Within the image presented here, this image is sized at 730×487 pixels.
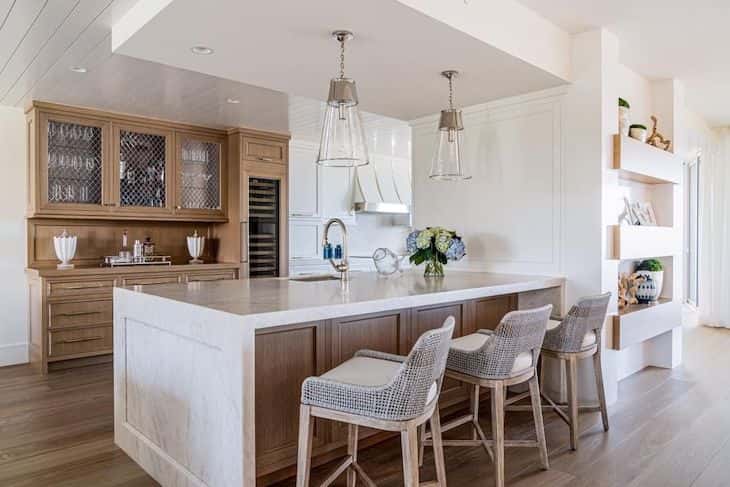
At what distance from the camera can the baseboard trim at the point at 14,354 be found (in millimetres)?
4547

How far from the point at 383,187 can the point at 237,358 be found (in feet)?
18.8

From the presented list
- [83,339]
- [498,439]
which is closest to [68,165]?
[83,339]

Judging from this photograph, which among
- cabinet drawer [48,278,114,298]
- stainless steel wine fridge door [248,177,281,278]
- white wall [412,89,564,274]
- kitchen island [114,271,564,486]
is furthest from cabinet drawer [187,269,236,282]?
kitchen island [114,271,564,486]

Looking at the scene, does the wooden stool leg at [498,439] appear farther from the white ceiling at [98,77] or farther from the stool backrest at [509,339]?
the white ceiling at [98,77]

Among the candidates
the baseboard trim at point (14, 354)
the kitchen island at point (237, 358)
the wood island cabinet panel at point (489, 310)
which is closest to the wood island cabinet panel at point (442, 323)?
the kitchen island at point (237, 358)

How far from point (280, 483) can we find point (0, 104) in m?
4.17

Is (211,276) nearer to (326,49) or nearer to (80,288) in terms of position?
(80,288)

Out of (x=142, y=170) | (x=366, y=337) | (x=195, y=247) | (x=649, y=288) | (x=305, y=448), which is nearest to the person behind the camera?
(x=305, y=448)

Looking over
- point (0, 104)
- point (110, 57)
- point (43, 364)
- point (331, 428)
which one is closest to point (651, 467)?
point (331, 428)

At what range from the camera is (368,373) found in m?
1.92

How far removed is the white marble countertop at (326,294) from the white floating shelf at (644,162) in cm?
92

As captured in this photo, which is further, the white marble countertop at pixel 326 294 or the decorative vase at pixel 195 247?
the decorative vase at pixel 195 247

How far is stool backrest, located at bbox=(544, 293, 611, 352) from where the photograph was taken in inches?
105

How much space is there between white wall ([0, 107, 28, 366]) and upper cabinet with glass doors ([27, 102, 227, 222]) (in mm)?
148
